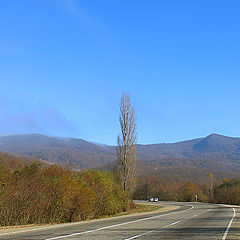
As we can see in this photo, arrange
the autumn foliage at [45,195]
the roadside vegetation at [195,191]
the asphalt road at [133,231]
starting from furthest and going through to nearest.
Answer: the roadside vegetation at [195,191]
the autumn foliage at [45,195]
the asphalt road at [133,231]

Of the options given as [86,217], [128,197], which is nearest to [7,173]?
[86,217]

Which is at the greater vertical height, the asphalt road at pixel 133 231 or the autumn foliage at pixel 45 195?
the autumn foliage at pixel 45 195

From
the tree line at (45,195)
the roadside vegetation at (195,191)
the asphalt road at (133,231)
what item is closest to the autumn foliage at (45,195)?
the tree line at (45,195)

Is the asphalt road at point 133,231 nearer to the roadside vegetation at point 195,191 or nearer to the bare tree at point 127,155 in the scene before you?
the bare tree at point 127,155

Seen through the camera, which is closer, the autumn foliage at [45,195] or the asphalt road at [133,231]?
the asphalt road at [133,231]

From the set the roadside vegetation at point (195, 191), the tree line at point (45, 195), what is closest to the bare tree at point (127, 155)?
the tree line at point (45, 195)

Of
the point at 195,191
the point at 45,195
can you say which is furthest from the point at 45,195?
the point at 195,191

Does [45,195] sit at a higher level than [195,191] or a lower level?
lower

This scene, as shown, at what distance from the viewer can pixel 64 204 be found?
20781 millimetres

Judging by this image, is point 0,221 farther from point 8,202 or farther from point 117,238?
point 117,238

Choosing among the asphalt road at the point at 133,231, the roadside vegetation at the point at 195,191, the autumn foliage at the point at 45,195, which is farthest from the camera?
the roadside vegetation at the point at 195,191

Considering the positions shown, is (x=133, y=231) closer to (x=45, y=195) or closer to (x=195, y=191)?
(x=45, y=195)

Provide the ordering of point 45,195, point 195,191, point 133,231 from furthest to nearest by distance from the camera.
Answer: point 195,191 → point 45,195 → point 133,231

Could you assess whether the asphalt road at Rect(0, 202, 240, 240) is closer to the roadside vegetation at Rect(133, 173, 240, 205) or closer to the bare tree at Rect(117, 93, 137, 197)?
the bare tree at Rect(117, 93, 137, 197)
